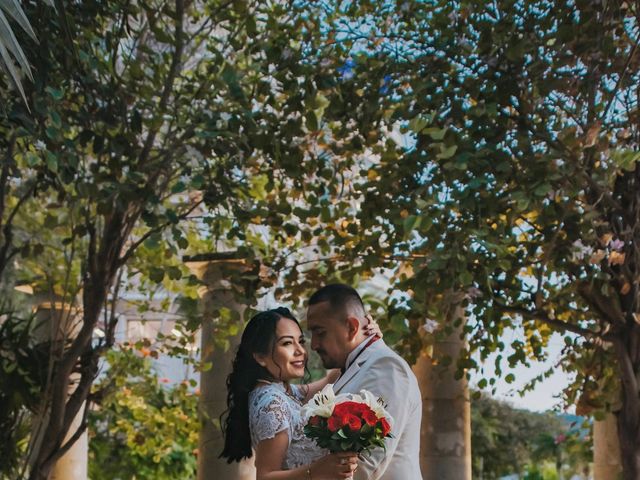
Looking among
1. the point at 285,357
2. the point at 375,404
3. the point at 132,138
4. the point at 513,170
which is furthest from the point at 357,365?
the point at 132,138

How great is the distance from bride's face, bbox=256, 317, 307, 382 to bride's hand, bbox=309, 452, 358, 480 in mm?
602

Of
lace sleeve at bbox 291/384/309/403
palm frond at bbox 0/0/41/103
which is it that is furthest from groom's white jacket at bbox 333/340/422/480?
palm frond at bbox 0/0/41/103

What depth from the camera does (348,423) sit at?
338 centimetres

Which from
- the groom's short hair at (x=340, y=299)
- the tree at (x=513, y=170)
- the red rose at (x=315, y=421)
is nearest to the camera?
the red rose at (x=315, y=421)

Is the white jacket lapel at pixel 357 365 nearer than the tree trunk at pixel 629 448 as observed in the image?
Yes

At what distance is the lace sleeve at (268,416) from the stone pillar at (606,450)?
21.4ft

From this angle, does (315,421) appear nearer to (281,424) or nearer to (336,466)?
(336,466)

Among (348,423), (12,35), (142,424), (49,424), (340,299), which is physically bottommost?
(348,423)

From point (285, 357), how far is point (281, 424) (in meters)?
0.34

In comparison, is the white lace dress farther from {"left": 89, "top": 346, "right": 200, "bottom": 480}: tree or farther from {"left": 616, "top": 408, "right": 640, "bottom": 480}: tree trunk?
{"left": 89, "top": 346, "right": 200, "bottom": 480}: tree

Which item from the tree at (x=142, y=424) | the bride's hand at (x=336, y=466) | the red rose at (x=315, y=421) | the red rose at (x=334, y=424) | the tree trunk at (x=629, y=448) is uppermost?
the tree at (x=142, y=424)

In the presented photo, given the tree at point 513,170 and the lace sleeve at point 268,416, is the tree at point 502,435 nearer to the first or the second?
the tree at point 513,170

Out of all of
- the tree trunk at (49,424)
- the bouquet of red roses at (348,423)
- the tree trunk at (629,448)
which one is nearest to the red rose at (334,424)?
the bouquet of red roses at (348,423)

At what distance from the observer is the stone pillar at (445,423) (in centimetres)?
807
